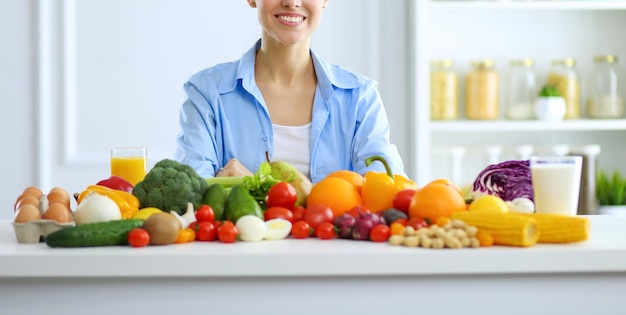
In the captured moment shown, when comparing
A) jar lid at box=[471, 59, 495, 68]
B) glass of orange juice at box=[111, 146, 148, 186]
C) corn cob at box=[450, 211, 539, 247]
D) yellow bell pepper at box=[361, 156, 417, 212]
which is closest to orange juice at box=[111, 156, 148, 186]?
glass of orange juice at box=[111, 146, 148, 186]

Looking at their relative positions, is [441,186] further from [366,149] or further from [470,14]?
[470,14]

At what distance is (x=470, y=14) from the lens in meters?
4.14

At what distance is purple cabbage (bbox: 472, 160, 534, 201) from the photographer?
1.92 metres

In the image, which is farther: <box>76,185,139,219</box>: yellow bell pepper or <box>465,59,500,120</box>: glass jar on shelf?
<box>465,59,500,120</box>: glass jar on shelf

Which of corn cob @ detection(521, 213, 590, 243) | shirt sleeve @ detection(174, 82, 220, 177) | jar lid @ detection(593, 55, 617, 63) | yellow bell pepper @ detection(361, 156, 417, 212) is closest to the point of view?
corn cob @ detection(521, 213, 590, 243)

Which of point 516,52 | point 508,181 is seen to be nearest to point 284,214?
point 508,181

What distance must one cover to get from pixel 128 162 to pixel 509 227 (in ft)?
3.83

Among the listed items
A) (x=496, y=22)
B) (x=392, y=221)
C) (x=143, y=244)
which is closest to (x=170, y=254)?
(x=143, y=244)

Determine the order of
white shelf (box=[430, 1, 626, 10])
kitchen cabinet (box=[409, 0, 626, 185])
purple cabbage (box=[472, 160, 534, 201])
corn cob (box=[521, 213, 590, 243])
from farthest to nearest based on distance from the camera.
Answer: kitchen cabinet (box=[409, 0, 626, 185]) < white shelf (box=[430, 1, 626, 10]) < purple cabbage (box=[472, 160, 534, 201]) < corn cob (box=[521, 213, 590, 243])

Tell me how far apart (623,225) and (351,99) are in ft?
3.62

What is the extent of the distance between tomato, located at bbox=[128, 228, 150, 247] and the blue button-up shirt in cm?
112

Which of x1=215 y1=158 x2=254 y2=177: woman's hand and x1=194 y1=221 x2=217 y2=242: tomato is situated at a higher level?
x1=215 y1=158 x2=254 y2=177: woman's hand

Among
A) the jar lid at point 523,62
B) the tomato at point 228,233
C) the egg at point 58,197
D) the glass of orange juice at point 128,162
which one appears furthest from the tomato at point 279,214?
the jar lid at point 523,62

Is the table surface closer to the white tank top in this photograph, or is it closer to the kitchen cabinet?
the white tank top
